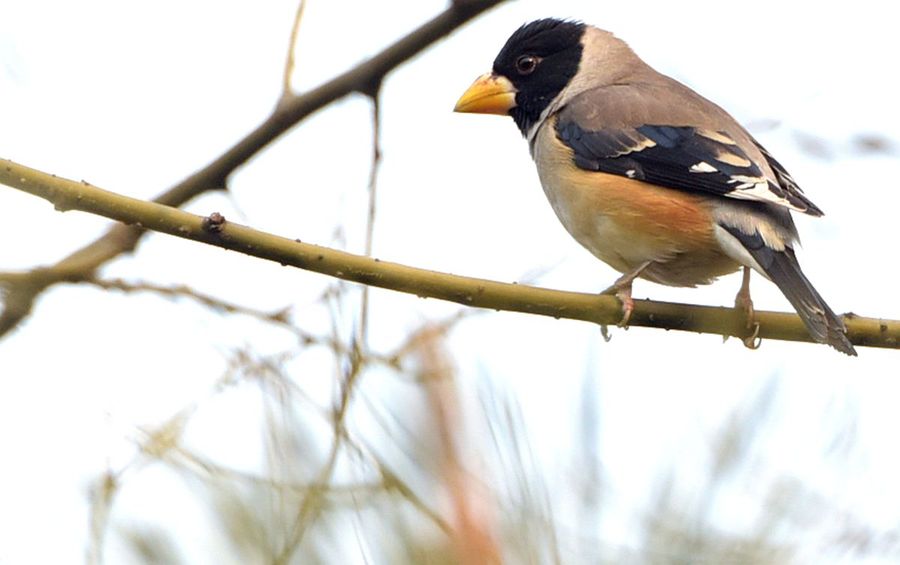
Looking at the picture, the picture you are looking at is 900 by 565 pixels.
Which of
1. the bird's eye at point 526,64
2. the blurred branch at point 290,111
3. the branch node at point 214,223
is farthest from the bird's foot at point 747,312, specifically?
the bird's eye at point 526,64

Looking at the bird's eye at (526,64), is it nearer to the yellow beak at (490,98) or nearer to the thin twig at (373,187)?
the yellow beak at (490,98)

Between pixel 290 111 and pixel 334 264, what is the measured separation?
4.01ft

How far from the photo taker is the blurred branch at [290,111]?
3.96 metres

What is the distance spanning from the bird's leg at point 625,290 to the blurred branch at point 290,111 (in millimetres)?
979

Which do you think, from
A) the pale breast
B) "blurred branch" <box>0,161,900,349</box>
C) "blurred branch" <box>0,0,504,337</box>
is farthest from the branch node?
the pale breast

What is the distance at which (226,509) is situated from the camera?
67.3 inches

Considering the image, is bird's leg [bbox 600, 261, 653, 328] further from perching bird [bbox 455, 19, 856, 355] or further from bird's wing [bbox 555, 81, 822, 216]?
bird's wing [bbox 555, 81, 822, 216]

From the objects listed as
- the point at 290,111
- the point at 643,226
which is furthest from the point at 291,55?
the point at 643,226

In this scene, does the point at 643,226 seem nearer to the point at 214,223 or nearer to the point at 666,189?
the point at 666,189

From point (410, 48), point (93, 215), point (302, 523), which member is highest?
point (410, 48)

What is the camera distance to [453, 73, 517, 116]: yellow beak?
5508 mm

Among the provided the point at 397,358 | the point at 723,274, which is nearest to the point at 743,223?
the point at 723,274

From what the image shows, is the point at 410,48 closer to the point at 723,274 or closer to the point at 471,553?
the point at 723,274

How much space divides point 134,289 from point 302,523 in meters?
1.98
